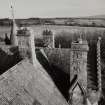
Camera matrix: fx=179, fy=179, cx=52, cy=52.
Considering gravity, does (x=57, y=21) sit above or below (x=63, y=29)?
above

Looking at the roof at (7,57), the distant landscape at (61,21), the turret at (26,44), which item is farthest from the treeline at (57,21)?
the turret at (26,44)

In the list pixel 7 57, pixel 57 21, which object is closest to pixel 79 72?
pixel 7 57

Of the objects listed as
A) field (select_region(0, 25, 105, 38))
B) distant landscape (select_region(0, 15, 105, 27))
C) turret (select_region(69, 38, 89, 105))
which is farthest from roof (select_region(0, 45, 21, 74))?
field (select_region(0, 25, 105, 38))

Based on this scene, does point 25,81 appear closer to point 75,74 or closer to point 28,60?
point 28,60

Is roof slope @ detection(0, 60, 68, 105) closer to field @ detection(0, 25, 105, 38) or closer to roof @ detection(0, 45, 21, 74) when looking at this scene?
roof @ detection(0, 45, 21, 74)

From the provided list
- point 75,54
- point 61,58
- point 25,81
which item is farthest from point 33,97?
point 61,58

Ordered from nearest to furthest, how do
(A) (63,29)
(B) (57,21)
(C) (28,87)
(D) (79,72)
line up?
(C) (28,87) → (D) (79,72) → (B) (57,21) → (A) (63,29)

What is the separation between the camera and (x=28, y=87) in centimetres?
730

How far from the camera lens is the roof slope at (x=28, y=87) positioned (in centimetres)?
627

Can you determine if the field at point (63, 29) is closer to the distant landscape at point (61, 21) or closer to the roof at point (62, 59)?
the distant landscape at point (61, 21)

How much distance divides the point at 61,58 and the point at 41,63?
1.48 metres

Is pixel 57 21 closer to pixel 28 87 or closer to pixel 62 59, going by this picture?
pixel 62 59

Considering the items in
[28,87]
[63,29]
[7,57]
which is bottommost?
[28,87]

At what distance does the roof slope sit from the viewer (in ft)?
20.6
